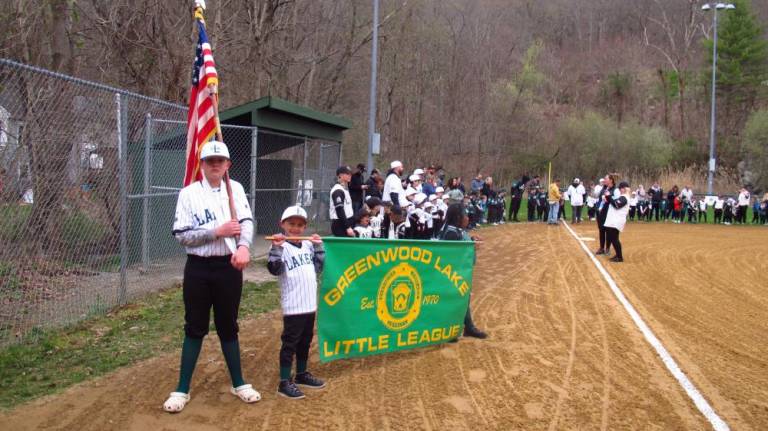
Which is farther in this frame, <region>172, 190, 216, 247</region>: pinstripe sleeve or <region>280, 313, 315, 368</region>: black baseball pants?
<region>280, 313, 315, 368</region>: black baseball pants

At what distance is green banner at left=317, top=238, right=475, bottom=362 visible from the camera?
5984mm

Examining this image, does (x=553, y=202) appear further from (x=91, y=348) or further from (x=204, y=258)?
(x=204, y=258)

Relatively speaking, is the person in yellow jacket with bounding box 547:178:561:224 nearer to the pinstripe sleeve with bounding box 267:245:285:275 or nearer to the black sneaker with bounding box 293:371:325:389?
the black sneaker with bounding box 293:371:325:389

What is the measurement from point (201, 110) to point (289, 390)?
260 cm

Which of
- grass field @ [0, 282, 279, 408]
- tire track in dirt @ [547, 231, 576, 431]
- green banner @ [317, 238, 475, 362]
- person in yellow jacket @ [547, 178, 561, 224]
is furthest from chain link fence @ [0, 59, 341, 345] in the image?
person in yellow jacket @ [547, 178, 561, 224]

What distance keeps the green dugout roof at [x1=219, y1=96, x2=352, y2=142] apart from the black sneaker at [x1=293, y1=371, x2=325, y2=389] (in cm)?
744

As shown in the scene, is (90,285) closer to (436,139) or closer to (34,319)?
(34,319)

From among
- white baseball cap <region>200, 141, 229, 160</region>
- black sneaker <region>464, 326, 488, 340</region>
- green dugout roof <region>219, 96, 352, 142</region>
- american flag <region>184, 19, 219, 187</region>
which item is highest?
green dugout roof <region>219, 96, 352, 142</region>

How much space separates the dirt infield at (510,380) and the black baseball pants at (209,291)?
706mm

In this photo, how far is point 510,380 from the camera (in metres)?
6.02

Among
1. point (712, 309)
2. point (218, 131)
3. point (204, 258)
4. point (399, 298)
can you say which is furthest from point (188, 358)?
point (712, 309)

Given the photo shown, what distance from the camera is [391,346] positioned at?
257 inches

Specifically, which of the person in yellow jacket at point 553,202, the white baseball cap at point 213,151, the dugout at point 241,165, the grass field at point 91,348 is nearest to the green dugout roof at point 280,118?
the dugout at point 241,165

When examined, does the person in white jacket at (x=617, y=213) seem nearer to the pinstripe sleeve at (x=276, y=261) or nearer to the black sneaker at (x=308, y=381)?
the black sneaker at (x=308, y=381)
